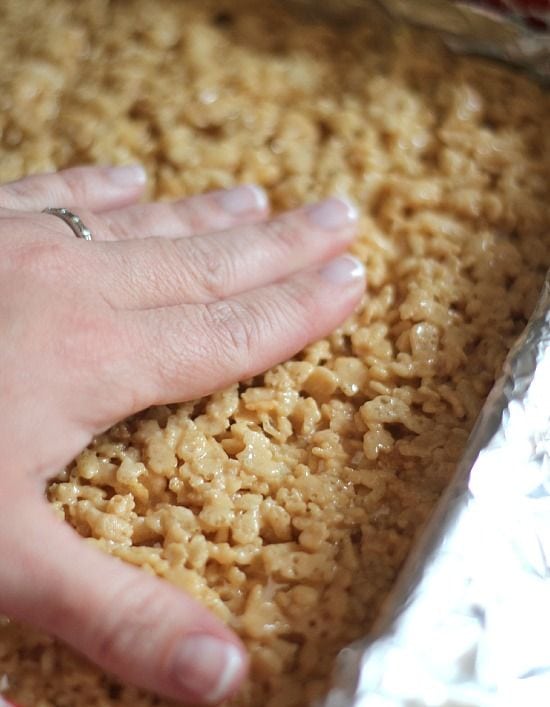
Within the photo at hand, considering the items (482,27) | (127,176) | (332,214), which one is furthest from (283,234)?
(482,27)

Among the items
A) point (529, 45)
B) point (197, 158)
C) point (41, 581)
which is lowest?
point (41, 581)

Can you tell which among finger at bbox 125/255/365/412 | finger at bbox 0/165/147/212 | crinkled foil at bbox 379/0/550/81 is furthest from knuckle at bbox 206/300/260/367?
crinkled foil at bbox 379/0/550/81

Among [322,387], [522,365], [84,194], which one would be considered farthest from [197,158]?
[522,365]

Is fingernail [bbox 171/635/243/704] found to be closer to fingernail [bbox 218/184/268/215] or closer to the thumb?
the thumb

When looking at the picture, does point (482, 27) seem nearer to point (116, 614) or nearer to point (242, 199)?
point (242, 199)

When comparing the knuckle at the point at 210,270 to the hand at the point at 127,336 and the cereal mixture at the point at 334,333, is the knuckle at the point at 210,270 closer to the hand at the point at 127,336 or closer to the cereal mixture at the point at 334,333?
the hand at the point at 127,336

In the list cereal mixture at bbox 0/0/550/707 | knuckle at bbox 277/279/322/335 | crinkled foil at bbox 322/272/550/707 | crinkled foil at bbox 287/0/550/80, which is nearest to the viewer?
crinkled foil at bbox 322/272/550/707

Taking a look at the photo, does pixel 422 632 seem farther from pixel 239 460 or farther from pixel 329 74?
pixel 329 74
